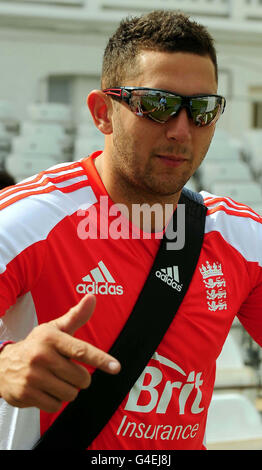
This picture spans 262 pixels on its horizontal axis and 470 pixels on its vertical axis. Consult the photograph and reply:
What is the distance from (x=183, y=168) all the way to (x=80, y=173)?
0.29 meters

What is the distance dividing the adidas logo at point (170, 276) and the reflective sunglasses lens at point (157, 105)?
0.39 m

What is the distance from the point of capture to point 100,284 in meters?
1.55

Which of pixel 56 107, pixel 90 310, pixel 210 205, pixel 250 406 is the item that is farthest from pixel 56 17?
pixel 90 310

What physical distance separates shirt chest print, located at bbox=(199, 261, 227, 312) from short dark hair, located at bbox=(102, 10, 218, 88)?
0.53m

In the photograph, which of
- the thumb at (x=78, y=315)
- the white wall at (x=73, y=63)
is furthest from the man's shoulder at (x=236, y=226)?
the white wall at (x=73, y=63)

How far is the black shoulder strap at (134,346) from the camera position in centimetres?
147

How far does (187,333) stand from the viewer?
162cm

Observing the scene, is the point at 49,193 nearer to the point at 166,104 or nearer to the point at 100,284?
the point at 100,284

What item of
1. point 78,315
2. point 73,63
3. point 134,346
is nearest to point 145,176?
point 134,346

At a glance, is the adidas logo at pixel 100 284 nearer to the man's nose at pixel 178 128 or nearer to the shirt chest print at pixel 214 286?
the shirt chest print at pixel 214 286

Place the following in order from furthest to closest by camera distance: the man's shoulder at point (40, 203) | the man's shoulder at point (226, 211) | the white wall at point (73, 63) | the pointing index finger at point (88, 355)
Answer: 1. the white wall at point (73, 63)
2. the man's shoulder at point (226, 211)
3. the man's shoulder at point (40, 203)
4. the pointing index finger at point (88, 355)

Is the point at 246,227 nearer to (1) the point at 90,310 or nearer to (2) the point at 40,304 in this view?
(2) the point at 40,304

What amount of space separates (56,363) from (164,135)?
701 mm

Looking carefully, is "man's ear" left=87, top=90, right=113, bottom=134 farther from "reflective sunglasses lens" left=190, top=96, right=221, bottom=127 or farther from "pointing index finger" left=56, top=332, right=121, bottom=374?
"pointing index finger" left=56, top=332, right=121, bottom=374
